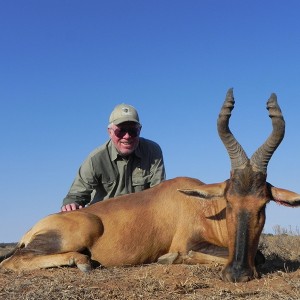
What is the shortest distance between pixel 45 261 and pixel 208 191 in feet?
7.30

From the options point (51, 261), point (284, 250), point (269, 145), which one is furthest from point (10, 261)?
point (284, 250)

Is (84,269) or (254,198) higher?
(254,198)

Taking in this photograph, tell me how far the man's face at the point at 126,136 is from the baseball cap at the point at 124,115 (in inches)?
4.3

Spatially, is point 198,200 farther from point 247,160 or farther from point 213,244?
point 247,160

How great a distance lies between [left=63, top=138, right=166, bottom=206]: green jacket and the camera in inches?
391

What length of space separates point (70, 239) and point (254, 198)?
2.51 metres

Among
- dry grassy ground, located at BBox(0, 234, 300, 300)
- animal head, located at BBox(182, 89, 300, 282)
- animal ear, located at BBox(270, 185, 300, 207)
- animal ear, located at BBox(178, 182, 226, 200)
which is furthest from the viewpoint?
animal ear, located at BBox(178, 182, 226, 200)

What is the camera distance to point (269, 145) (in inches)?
264

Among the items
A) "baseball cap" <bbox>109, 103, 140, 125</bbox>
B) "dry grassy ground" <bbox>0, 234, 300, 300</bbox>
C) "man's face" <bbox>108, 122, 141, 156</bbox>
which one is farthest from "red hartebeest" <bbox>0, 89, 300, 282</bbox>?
"baseball cap" <bbox>109, 103, 140, 125</bbox>

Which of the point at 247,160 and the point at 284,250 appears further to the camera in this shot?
the point at 284,250

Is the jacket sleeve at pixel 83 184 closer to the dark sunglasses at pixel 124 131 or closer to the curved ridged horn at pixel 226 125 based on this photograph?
the dark sunglasses at pixel 124 131

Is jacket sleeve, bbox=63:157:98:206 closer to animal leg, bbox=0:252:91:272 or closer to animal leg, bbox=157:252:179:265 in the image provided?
animal leg, bbox=0:252:91:272

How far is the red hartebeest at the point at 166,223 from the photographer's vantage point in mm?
6539

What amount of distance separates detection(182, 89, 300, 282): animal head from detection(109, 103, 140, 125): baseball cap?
2.85 meters
